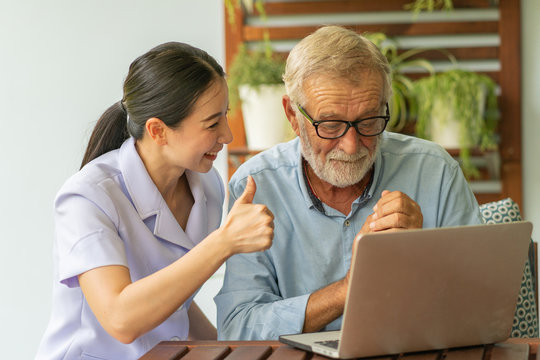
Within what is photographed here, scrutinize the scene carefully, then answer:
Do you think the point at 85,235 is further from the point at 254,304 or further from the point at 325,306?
the point at 325,306

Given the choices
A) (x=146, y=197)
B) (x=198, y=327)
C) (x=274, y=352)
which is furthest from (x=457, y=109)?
(x=274, y=352)

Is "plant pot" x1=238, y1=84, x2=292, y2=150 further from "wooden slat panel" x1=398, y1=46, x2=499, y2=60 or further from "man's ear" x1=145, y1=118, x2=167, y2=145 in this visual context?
"man's ear" x1=145, y1=118, x2=167, y2=145

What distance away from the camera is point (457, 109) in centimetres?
263

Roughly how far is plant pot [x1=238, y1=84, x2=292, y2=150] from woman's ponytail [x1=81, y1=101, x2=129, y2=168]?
0.94 m

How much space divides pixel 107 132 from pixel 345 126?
1.99 feet

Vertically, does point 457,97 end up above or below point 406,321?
below

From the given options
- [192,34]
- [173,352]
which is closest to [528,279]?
[173,352]

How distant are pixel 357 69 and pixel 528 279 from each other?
781 millimetres

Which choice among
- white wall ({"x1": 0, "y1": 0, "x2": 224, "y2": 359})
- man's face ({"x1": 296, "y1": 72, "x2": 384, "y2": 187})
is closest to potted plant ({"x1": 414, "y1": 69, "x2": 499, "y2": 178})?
man's face ({"x1": 296, "y1": 72, "x2": 384, "y2": 187})

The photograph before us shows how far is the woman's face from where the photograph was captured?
1.66 meters

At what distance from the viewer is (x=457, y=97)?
2.63 m

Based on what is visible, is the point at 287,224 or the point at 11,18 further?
the point at 11,18

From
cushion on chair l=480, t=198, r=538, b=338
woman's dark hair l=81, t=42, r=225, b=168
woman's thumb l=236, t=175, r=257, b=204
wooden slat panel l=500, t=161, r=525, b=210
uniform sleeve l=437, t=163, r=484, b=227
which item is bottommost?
wooden slat panel l=500, t=161, r=525, b=210

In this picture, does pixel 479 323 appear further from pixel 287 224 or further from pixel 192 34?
pixel 192 34
